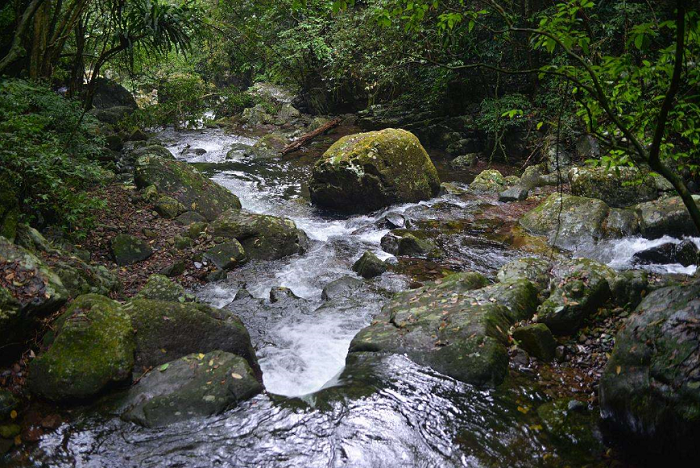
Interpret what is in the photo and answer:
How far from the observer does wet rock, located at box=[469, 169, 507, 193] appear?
11.9 m

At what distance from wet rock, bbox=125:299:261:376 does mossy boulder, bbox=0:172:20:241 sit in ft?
6.07

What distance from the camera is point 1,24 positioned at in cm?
809

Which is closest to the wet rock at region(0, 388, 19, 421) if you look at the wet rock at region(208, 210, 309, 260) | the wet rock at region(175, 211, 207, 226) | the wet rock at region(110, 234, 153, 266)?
the wet rock at region(110, 234, 153, 266)

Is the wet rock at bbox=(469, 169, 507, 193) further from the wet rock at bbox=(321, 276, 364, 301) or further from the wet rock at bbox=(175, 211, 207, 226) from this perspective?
the wet rock at bbox=(175, 211, 207, 226)

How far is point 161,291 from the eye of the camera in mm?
5820

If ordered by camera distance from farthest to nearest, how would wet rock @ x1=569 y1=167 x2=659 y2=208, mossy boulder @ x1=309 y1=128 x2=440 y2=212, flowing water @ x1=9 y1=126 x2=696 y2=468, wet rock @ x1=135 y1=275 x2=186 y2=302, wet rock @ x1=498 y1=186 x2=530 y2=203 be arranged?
wet rock @ x1=498 y1=186 x2=530 y2=203
mossy boulder @ x1=309 y1=128 x2=440 y2=212
wet rock @ x1=569 y1=167 x2=659 y2=208
wet rock @ x1=135 y1=275 x2=186 y2=302
flowing water @ x1=9 y1=126 x2=696 y2=468

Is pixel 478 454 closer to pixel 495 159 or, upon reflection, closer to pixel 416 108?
pixel 495 159

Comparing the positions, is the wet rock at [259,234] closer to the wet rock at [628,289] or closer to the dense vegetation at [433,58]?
the dense vegetation at [433,58]

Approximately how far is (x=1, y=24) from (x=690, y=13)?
34.2 ft

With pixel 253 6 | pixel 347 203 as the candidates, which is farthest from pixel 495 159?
pixel 253 6

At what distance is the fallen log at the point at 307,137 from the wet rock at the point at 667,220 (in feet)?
36.4

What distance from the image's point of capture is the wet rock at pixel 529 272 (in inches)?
228

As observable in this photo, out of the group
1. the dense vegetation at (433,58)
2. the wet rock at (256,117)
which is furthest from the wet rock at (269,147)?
the wet rock at (256,117)

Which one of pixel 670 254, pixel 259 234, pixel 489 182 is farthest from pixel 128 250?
pixel 489 182
